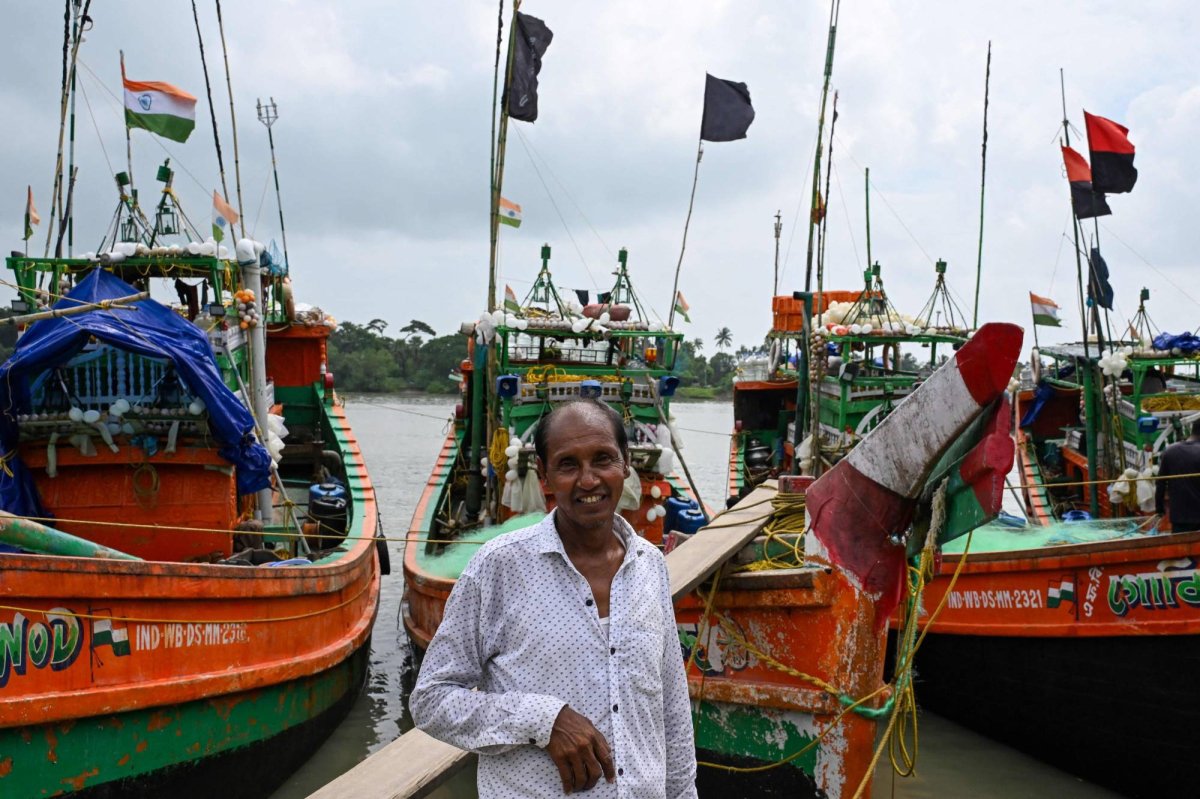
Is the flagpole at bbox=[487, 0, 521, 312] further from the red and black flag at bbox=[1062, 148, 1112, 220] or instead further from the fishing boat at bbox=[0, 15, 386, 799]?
the red and black flag at bbox=[1062, 148, 1112, 220]

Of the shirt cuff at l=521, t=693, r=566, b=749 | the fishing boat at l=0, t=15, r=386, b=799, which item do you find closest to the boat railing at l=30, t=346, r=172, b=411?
the fishing boat at l=0, t=15, r=386, b=799

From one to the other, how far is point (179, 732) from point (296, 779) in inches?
86.3

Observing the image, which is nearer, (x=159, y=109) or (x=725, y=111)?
(x=159, y=109)

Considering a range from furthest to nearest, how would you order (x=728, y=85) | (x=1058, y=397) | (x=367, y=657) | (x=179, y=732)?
(x=1058, y=397), (x=728, y=85), (x=367, y=657), (x=179, y=732)

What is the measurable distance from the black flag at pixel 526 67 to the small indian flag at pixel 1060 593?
710cm

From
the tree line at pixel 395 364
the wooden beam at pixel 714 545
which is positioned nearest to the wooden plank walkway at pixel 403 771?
the wooden beam at pixel 714 545

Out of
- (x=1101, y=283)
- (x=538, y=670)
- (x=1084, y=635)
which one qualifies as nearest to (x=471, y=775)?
(x=1084, y=635)

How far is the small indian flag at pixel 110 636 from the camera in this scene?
5.80 metres

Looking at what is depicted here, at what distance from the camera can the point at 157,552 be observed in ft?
26.2

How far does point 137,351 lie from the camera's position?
24.3 feet

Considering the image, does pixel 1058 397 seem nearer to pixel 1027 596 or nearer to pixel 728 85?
pixel 728 85

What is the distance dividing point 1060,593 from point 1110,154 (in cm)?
495

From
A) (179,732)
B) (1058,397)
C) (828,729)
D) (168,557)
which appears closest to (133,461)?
(168,557)

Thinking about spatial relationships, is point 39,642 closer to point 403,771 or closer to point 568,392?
point 403,771
